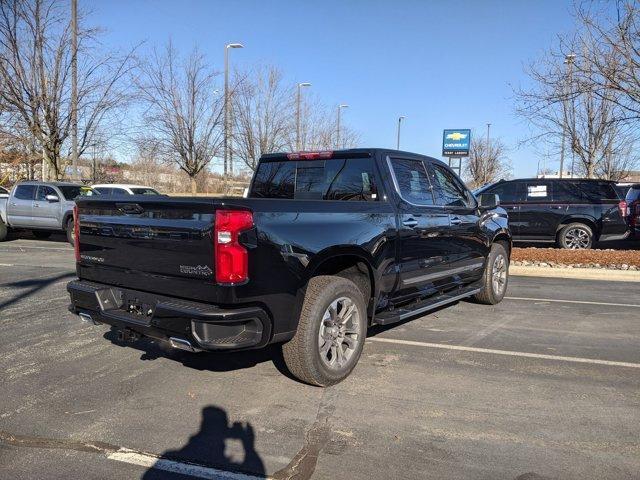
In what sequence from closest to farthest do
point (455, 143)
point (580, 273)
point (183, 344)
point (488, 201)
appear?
point (183, 344) → point (488, 201) → point (580, 273) → point (455, 143)

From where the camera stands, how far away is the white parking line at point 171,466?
3009mm

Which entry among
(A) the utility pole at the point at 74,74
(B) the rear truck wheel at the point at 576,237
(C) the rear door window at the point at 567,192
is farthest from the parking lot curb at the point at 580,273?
(A) the utility pole at the point at 74,74

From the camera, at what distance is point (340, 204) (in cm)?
444

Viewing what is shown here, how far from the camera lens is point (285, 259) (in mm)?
3787

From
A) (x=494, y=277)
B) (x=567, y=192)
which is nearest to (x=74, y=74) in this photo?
(x=567, y=192)

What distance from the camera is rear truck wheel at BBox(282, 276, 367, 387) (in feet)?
13.2

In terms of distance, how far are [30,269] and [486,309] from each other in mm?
7916

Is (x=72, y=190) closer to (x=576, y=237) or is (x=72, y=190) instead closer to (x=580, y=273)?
(x=580, y=273)

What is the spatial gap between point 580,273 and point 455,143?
17427mm

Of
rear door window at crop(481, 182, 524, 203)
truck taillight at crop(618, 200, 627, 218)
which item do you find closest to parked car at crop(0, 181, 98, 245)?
rear door window at crop(481, 182, 524, 203)

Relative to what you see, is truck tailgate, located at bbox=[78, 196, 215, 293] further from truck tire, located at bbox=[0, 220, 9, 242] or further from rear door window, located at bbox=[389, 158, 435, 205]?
truck tire, located at bbox=[0, 220, 9, 242]

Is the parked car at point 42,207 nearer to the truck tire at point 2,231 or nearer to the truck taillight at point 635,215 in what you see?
the truck tire at point 2,231

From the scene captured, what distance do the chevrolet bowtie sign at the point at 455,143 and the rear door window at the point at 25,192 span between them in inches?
724

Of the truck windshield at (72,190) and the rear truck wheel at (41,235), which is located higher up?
the truck windshield at (72,190)
